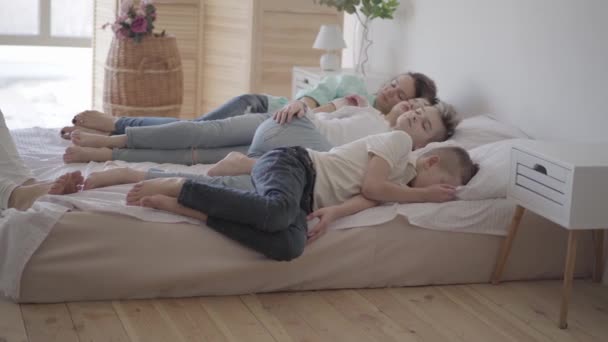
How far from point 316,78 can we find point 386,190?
5.37 feet

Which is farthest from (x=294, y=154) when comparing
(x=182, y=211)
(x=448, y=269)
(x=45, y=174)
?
(x=45, y=174)

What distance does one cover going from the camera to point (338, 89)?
3.84 metres

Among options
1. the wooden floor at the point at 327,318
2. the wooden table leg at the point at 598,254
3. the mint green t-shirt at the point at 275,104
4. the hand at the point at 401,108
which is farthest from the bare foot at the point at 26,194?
the wooden table leg at the point at 598,254

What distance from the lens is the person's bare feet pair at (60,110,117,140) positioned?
3521 millimetres

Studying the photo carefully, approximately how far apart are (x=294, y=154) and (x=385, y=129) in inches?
27.7

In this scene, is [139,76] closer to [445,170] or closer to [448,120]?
[448,120]

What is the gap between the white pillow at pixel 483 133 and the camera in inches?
132

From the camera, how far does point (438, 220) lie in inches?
111

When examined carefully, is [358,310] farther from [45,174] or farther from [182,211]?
[45,174]

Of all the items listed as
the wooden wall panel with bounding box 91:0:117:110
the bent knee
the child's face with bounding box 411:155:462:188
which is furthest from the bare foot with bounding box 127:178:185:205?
the wooden wall panel with bounding box 91:0:117:110

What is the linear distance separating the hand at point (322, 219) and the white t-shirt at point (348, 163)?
0.10 metres

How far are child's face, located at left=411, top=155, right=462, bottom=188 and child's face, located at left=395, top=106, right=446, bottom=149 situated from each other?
0.38 metres

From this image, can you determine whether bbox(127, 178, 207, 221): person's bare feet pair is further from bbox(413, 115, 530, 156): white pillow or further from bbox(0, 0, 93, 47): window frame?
bbox(0, 0, 93, 47): window frame

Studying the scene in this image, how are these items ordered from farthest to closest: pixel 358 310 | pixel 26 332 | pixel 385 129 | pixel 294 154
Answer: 1. pixel 385 129
2. pixel 294 154
3. pixel 358 310
4. pixel 26 332
